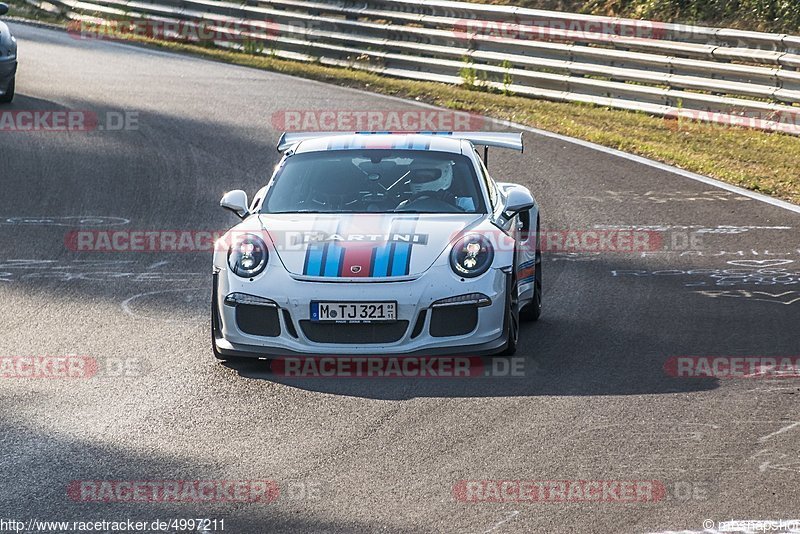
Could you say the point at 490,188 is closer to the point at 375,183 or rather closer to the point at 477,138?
the point at 477,138

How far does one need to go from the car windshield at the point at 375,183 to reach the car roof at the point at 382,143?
6 cm

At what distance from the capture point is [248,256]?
7.87m

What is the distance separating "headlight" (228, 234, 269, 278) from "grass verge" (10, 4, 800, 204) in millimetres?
6935

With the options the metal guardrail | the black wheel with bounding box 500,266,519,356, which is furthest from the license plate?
the metal guardrail

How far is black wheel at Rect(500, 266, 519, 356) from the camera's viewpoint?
7766mm

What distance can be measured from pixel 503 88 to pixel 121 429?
13.7m

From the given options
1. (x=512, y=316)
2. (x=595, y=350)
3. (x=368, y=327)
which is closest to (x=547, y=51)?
(x=595, y=350)

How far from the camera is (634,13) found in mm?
22234

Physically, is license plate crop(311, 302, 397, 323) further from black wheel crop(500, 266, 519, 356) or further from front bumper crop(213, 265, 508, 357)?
black wheel crop(500, 266, 519, 356)

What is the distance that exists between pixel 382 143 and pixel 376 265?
1.63 metres

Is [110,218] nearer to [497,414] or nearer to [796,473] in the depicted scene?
[497,414]

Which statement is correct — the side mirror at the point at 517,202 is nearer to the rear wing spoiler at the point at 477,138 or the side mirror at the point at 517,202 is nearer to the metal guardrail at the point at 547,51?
the rear wing spoiler at the point at 477,138

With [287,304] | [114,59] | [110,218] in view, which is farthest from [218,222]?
[114,59]

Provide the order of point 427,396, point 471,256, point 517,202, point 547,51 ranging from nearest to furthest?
point 427,396 < point 471,256 < point 517,202 < point 547,51
